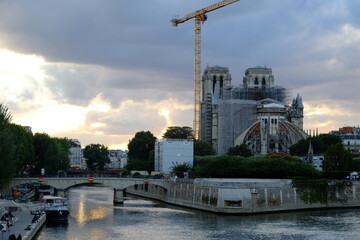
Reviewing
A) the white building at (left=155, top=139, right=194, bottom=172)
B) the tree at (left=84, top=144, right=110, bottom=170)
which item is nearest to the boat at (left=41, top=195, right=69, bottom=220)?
the white building at (left=155, top=139, right=194, bottom=172)

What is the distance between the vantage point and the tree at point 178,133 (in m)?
164

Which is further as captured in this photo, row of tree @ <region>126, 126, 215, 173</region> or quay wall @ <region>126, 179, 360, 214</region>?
row of tree @ <region>126, 126, 215, 173</region>

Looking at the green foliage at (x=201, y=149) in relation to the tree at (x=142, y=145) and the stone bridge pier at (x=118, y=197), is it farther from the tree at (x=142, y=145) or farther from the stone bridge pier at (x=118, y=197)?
the stone bridge pier at (x=118, y=197)

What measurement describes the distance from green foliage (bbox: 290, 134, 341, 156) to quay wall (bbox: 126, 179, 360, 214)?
162 ft

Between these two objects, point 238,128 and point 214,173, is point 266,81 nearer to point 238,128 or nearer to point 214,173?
point 238,128

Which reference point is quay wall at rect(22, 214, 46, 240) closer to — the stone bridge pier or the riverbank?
the riverbank

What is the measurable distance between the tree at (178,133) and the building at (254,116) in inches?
254

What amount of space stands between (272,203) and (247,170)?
15.1m

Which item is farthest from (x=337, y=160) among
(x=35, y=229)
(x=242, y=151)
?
(x=35, y=229)

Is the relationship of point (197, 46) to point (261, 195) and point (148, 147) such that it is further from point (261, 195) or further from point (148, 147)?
point (261, 195)

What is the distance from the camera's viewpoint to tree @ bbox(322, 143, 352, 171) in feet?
342

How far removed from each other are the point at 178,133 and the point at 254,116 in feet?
74.1

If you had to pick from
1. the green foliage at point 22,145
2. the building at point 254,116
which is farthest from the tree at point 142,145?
the green foliage at point 22,145

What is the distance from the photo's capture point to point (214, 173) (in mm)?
92688
